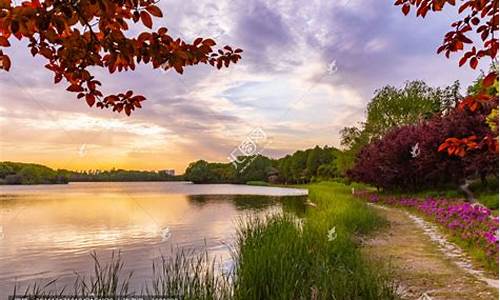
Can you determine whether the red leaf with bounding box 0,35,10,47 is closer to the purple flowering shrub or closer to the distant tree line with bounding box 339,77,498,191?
the purple flowering shrub

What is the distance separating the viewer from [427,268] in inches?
230

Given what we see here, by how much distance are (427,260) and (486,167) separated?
9.91 metres

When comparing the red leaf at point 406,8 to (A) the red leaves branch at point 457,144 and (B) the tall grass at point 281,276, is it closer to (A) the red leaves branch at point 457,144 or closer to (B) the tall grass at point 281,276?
(A) the red leaves branch at point 457,144

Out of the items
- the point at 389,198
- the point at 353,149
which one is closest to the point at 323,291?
the point at 389,198

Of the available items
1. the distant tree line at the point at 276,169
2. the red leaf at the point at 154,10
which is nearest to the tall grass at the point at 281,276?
the red leaf at the point at 154,10

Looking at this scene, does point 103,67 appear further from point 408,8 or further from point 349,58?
point 349,58

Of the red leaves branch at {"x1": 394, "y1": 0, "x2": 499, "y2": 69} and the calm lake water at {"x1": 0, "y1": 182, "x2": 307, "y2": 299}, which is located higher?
the red leaves branch at {"x1": 394, "y1": 0, "x2": 499, "y2": 69}

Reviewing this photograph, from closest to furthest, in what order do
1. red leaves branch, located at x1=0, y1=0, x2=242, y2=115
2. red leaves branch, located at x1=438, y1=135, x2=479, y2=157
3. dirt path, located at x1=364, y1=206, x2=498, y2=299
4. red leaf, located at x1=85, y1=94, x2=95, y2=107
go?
1. red leaves branch, located at x1=0, y1=0, x2=242, y2=115
2. red leaf, located at x1=85, y1=94, x2=95, y2=107
3. red leaves branch, located at x1=438, y1=135, x2=479, y2=157
4. dirt path, located at x1=364, y1=206, x2=498, y2=299

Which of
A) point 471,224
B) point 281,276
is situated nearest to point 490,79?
point 281,276

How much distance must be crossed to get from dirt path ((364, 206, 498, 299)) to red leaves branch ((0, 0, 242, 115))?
324cm

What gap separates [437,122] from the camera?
18.6 metres

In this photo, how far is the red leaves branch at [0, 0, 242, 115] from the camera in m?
1.65

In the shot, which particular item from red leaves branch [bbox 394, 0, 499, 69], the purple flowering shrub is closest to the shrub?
the purple flowering shrub

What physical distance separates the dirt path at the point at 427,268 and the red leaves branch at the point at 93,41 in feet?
10.6
